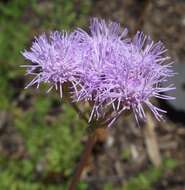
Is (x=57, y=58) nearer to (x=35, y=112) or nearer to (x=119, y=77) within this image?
(x=119, y=77)

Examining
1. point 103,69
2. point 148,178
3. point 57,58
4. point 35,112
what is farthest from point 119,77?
point 35,112

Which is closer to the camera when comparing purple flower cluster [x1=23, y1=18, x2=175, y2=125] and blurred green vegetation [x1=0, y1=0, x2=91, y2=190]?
purple flower cluster [x1=23, y1=18, x2=175, y2=125]

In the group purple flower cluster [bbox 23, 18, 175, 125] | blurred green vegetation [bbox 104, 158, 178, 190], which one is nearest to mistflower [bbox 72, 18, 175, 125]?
purple flower cluster [bbox 23, 18, 175, 125]

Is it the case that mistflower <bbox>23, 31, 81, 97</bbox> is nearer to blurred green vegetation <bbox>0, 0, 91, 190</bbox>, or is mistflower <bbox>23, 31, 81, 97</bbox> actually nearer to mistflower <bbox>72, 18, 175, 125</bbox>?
mistflower <bbox>72, 18, 175, 125</bbox>

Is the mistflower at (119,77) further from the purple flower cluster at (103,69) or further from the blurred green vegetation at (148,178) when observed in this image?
the blurred green vegetation at (148,178)

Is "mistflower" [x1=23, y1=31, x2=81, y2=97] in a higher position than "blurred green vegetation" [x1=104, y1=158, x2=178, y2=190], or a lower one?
higher

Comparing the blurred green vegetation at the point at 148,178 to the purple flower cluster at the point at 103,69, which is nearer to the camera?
the purple flower cluster at the point at 103,69

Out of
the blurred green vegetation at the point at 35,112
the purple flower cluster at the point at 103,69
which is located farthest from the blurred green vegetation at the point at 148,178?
the purple flower cluster at the point at 103,69
